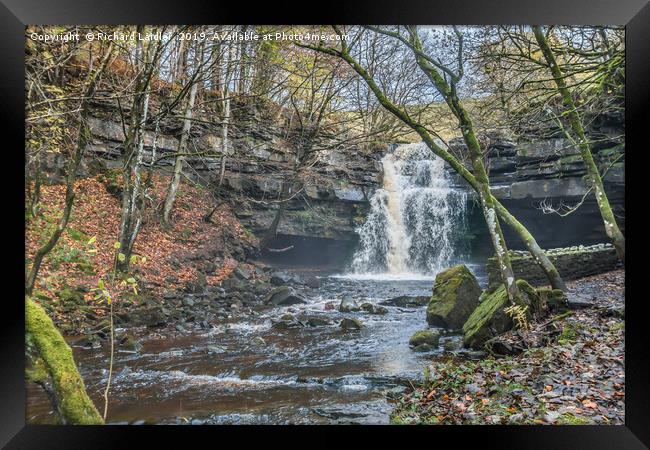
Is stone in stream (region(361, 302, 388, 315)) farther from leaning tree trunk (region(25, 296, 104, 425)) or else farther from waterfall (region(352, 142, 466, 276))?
leaning tree trunk (region(25, 296, 104, 425))

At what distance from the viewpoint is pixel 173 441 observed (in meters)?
2.88

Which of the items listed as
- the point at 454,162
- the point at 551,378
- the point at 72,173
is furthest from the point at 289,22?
the point at 551,378

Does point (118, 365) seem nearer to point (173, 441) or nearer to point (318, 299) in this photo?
point (173, 441)

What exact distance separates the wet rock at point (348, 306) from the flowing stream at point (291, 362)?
0.08 metres

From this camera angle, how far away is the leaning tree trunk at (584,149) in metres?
3.26

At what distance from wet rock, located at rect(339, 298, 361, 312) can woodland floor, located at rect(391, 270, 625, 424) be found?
1.11m

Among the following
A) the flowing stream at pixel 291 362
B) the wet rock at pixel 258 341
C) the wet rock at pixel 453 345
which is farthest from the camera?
the wet rock at pixel 258 341

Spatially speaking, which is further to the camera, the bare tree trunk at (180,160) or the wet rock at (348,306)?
the wet rock at (348,306)

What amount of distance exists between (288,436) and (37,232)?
274 centimetres

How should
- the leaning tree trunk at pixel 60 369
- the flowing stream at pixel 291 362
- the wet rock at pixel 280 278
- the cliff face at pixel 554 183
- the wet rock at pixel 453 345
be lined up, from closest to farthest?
the leaning tree trunk at pixel 60 369, the flowing stream at pixel 291 362, the cliff face at pixel 554 183, the wet rock at pixel 453 345, the wet rock at pixel 280 278

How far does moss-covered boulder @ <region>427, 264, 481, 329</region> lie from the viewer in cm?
379

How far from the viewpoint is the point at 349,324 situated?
13.7ft

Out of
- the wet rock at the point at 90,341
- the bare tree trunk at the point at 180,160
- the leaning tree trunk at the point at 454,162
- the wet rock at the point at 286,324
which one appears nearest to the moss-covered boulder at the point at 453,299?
the leaning tree trunk at the point at 454,162

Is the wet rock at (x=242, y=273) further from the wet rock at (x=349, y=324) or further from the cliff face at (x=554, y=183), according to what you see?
the cliff face at (x=554, y=183)
